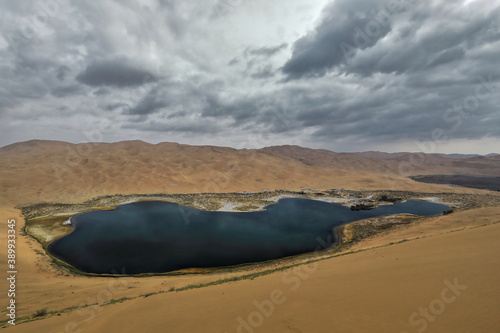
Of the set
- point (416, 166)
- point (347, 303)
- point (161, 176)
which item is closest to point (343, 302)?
point (347, 303)

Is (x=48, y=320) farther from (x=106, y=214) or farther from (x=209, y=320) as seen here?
(x=106, y=214)

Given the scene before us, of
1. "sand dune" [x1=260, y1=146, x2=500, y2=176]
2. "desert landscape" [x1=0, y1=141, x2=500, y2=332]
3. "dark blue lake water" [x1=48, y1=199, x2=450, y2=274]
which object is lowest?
A: "dark blue lake water" [x1=48, y1=199, x2=450, y2=274]

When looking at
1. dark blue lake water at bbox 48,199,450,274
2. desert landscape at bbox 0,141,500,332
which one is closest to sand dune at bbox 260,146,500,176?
dark blue lake water at bbox 48,199,450,274

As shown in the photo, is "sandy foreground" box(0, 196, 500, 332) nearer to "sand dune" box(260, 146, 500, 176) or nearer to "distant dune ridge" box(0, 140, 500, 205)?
"distant dune ridge" box(0, 140, 500, 205)

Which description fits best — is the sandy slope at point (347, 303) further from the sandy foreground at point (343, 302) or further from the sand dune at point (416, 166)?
the sand dune at point (416, 166)

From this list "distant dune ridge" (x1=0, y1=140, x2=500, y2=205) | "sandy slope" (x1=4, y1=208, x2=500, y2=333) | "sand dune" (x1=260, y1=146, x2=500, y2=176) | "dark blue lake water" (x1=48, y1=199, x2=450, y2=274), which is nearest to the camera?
"sandy slope" (x1=4, y1=208, x2=500, y2=333)

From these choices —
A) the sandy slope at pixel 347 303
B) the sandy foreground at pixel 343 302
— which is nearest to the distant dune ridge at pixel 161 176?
the sandy foreground at pixel 343 302
